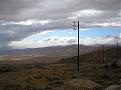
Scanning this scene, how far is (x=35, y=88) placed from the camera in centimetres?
3030

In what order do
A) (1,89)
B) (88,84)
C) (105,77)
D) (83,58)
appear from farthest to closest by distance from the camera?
(83,58) < (105,77) < (88,84) < (1,89)

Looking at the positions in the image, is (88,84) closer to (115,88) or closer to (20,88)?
(20,88)

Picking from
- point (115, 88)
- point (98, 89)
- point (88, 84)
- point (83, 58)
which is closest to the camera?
point (115, 88)

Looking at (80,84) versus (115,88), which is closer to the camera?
(115,88)

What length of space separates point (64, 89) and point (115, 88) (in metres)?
10.4

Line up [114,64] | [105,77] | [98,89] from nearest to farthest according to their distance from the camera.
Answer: [98,89] < [105,77] < [114,64]

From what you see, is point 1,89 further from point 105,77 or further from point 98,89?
point 105,77

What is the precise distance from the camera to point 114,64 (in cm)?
5891

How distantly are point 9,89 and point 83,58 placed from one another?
11645cm

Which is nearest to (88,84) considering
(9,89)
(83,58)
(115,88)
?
(9,89)

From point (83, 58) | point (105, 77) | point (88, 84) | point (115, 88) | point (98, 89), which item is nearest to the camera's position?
point (115, 88)

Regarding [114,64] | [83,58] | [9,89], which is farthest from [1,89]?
[83,58]

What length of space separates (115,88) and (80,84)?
13.3 meters

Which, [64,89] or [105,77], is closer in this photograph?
[64,89]
